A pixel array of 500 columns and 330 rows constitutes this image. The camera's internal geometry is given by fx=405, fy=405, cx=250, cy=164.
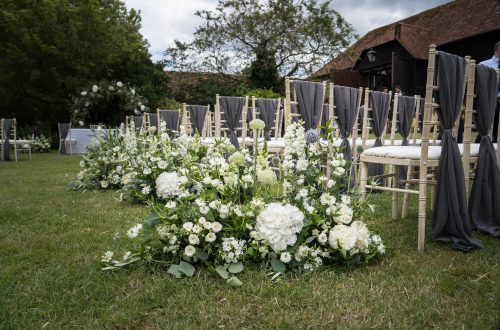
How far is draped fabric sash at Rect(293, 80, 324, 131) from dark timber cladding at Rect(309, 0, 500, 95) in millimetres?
11900

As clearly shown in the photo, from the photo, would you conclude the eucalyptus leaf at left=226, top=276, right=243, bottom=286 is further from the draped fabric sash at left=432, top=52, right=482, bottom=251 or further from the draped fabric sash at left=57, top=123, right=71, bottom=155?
the draped fabric sash at left=57, top=123, right=71, bottom=155

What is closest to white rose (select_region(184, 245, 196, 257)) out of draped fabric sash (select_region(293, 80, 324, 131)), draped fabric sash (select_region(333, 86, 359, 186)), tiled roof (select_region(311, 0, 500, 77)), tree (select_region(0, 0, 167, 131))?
draped fabric sash (select_region(293, 80, 324, 131))

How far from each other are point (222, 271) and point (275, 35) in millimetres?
18592

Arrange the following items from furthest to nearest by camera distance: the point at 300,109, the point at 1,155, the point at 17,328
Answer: the point at 1,155
the point at 300,109
the point at 17,328

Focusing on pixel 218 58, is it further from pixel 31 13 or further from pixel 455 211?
pixel 455 211

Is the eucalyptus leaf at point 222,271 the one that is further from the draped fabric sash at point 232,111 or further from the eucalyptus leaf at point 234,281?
the draped fabric sash at point 232,111

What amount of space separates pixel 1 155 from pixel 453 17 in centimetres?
1906

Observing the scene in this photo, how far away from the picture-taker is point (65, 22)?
695 inches

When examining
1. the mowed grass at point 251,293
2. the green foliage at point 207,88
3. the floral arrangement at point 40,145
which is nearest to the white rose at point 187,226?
the mowed grass at point 251,293

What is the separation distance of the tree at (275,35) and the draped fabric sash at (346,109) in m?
14.9

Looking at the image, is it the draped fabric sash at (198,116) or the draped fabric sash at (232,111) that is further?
the draped fabric sash at (198,116)

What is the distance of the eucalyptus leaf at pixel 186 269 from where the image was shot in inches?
84.1

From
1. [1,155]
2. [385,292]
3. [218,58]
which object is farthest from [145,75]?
[385,292]

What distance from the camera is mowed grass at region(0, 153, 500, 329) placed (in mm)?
1686
